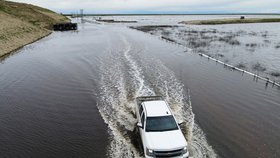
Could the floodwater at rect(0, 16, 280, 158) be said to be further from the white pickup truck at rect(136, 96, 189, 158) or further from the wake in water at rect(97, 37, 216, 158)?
the white pickup truck at rect(136, 96, 189, 158)

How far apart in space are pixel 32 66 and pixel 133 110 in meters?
19.5

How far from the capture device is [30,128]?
16.1 m

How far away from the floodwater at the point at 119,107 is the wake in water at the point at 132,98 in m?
0.05

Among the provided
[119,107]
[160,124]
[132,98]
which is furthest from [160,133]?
[132,98]

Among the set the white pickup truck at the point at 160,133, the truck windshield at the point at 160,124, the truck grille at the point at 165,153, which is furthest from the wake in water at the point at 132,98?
the truck grille at the point at 165,153

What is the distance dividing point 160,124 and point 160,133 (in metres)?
0.66

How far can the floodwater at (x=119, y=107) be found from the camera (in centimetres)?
1413

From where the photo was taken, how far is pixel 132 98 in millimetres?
21094

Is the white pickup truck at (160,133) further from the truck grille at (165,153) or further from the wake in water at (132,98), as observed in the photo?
the wake in water at (132,98)

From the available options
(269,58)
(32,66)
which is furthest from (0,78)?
(269,58)

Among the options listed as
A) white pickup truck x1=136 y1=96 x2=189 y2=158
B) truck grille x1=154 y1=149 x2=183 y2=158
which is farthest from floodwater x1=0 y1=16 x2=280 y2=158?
truck grille x1=154 y1=149 x2=183 y2=158

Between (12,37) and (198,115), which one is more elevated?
(12,37)

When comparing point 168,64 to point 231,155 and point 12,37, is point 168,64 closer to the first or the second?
point 231,155

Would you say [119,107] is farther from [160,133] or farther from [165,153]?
[165,153]
